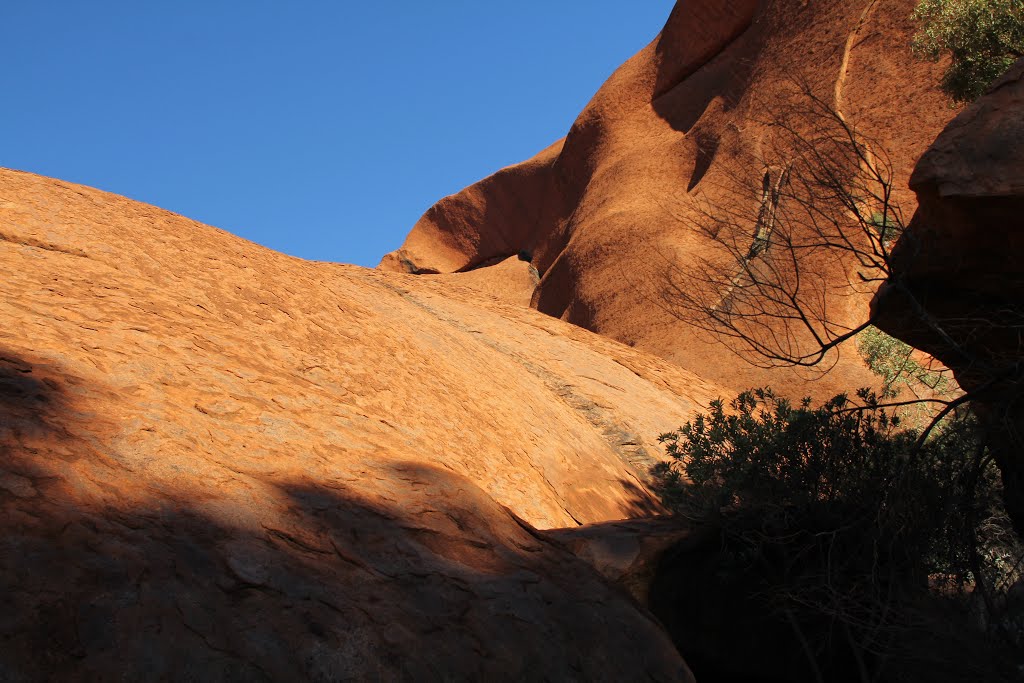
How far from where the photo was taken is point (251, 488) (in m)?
3.20

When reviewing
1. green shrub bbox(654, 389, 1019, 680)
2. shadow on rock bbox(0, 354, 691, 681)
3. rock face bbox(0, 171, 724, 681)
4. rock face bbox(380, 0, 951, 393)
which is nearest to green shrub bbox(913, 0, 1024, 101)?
rock face bbox(380, 0, 951, 393)

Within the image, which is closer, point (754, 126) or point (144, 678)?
point (144, 678)

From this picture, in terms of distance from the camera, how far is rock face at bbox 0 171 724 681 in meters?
2.37

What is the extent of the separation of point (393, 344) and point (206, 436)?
3.17 metres

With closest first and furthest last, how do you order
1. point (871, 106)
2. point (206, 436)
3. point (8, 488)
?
point (8, 488), point (206, 436), point (871, 106)

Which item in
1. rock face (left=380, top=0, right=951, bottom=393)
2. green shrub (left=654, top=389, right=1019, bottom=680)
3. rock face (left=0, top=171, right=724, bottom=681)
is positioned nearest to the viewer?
rock face (left=0, top=171, right=724, bottom=681)

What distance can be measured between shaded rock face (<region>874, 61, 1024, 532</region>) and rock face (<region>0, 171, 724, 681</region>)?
2.58 metres

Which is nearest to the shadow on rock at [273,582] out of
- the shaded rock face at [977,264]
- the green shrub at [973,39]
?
the shaded rock face at [977,264]

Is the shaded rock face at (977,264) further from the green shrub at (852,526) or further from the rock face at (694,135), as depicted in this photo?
the rock face at (694,135)

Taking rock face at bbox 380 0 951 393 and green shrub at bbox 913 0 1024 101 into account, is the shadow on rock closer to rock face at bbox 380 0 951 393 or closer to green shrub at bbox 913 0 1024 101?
rock face at bbox 380 0 951 393

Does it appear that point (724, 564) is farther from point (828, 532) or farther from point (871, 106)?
point (871, 106)

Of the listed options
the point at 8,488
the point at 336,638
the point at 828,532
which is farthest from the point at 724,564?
the point at 8,488

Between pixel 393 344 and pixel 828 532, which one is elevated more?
pixel 393 344

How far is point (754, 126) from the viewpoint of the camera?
1551 centimetres
